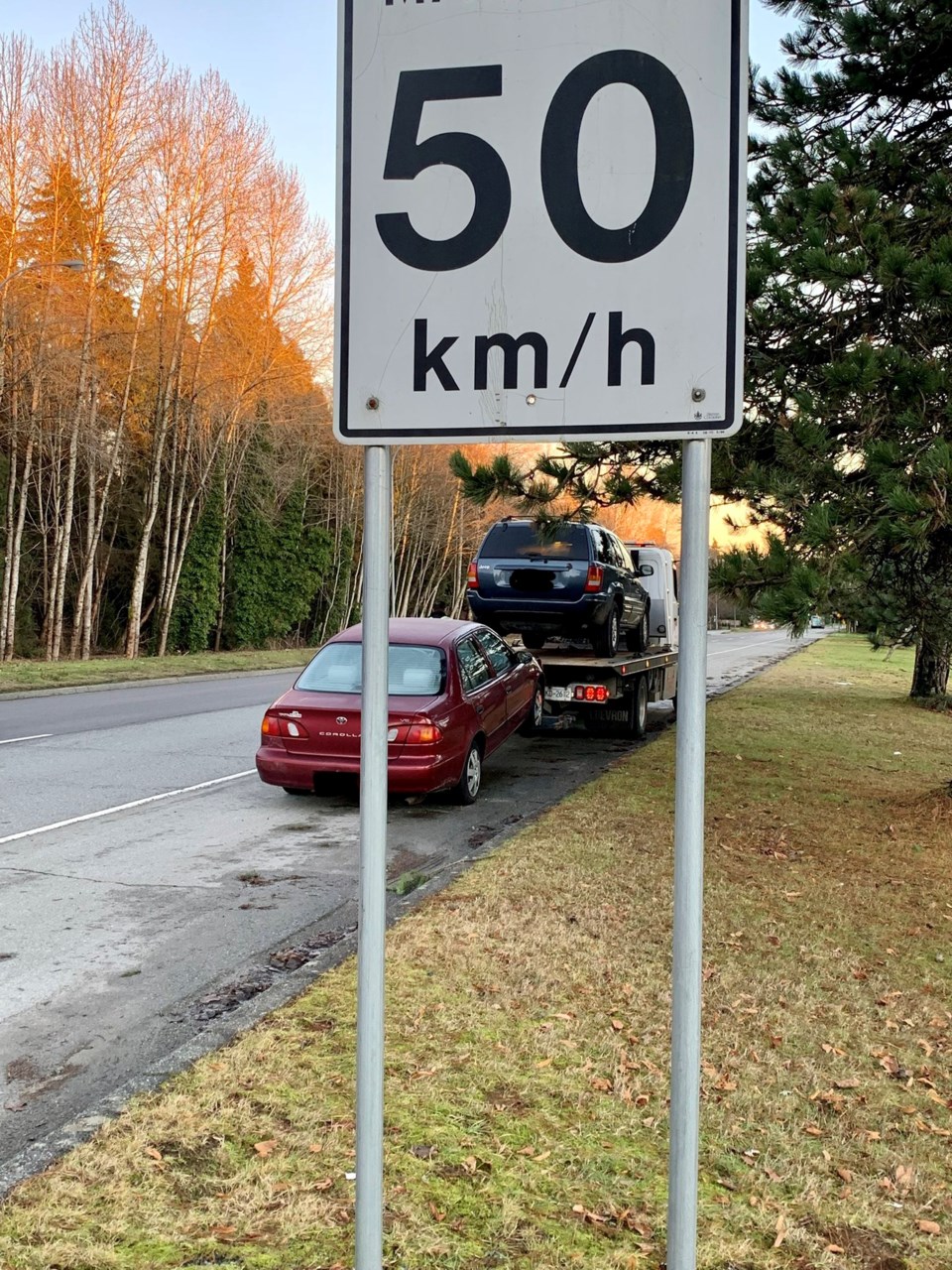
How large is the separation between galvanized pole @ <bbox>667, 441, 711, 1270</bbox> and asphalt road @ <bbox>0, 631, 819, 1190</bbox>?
236 centimetres

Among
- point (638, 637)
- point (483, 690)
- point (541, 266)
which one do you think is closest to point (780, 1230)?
point (541, 266)

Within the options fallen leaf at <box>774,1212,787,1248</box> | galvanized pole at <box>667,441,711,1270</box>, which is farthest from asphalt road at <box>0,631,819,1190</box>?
galvanized pole at <box>667,441,711,1270</box>

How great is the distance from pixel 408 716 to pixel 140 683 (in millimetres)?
15123

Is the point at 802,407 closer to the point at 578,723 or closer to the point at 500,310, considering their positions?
the point at 500,310

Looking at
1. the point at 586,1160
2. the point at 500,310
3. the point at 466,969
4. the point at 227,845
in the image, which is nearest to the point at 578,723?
the point at 227,845

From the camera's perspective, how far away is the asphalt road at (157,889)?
475 cm

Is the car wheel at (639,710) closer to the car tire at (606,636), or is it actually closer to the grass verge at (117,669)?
the car tire at (606,636)

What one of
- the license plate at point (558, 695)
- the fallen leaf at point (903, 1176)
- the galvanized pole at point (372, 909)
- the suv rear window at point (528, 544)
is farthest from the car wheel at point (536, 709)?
the galvanized pole at point (372, 909)

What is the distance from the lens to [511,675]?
12492 mm

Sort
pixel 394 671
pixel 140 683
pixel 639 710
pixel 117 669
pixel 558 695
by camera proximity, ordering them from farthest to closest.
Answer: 1. pixel 117 669
2. pixel 140 683
3. pixel 639 710
4. pixel 558 695
5. pixel 394 671

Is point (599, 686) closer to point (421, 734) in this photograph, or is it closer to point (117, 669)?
point (421, 734)

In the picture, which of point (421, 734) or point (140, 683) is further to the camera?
point (140, 683)

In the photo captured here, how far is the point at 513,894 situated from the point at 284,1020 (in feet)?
7.34

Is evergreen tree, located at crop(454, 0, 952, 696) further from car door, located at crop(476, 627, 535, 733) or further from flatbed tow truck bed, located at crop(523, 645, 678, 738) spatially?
flatbed tow truck bed, located at crop(523, 645, 678, 738)
